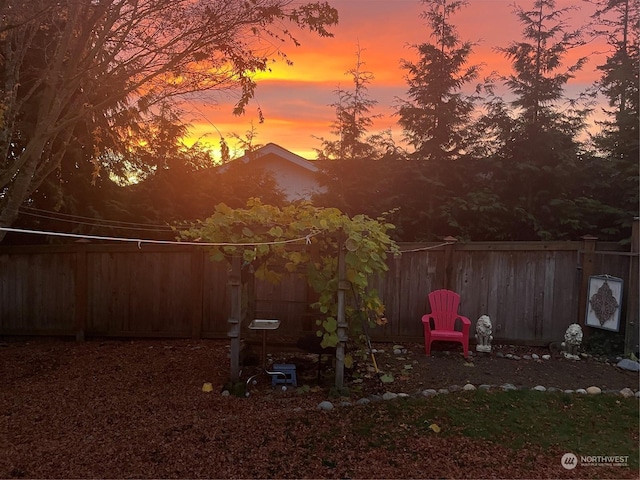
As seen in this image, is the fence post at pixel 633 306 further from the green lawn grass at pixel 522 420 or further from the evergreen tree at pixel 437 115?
the evergreen tree at pixel 437 115

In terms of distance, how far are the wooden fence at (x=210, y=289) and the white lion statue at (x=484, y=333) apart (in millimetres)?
403

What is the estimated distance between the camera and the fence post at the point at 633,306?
5.14 metres

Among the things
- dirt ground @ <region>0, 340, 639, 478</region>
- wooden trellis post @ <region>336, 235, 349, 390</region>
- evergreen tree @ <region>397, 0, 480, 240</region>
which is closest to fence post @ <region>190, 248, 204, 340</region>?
dirt ground @ <region>0, 340, 639, 478</region>

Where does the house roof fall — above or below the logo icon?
above

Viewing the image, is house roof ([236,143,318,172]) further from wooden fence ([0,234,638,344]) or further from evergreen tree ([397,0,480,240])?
wooden fence ([0,234,638,344])

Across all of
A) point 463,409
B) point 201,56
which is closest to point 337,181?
point 201,56

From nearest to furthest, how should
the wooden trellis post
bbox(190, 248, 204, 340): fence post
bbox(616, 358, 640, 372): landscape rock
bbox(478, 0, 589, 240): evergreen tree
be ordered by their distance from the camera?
1. the wooden trellis post
2. bbox(616, 358, 640, 372): landscape rock
3. bbox(190, 248, 204, 340): fence post
4. bbox(478, 0, 589, 240): evergreen tree

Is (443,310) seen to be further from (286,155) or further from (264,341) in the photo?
(286,155)

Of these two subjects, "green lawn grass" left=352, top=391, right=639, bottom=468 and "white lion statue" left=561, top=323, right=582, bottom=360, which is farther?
"white lion statue" left=561, top=323, right=582, bottom=360

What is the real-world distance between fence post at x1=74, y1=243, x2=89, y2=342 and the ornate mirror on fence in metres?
6.37

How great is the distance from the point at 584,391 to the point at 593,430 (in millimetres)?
885

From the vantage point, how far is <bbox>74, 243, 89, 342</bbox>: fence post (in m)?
6.05

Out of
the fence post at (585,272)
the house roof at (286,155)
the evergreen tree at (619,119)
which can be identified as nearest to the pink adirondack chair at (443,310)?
the fence post at (585,272)

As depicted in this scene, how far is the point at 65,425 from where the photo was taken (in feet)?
11.1
